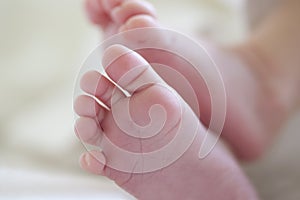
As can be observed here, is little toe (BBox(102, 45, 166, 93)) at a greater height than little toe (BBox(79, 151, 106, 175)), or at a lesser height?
greater

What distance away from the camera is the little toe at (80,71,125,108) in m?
0.42

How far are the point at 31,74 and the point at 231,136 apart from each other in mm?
346

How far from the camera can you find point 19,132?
743mm

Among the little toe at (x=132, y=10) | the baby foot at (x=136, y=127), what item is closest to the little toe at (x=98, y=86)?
the baby foot at (x=136, y=127)

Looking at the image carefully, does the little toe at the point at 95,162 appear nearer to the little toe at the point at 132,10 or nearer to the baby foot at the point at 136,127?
the baby foot at the point at 136,127

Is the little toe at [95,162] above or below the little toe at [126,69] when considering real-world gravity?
below

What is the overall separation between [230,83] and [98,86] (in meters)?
0.24

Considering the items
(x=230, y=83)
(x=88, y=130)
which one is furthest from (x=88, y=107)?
(x=230, y=83)

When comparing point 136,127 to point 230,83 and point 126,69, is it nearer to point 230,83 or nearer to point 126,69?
point 126,69

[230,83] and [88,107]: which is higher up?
[88,107]

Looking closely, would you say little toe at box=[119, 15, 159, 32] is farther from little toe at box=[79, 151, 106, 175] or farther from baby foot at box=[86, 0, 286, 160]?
little toe at box=[79, 151, 106, 175]

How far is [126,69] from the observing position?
42 cm

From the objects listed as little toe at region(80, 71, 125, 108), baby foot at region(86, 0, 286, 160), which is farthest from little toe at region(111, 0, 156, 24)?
little toe at region(80, 71, 125, 108)

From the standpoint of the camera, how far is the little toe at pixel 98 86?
1.39ft
